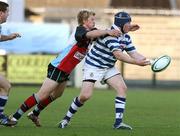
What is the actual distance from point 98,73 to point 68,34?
21245 millimetres

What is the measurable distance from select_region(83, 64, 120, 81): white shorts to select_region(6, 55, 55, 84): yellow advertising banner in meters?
20.0

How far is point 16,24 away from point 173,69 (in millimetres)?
10708

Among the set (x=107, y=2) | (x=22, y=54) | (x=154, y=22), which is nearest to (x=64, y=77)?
(x=22, y=54)

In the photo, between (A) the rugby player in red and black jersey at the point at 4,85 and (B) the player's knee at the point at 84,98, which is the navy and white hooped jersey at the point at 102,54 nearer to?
(B) the player's knee at the point at 84,98

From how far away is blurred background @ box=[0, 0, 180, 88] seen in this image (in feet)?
109

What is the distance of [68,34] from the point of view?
3412 centimetres

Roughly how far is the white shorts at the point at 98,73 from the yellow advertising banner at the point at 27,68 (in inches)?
788

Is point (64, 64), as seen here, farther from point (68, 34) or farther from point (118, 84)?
point (68, 34)

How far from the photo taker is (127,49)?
13.3m

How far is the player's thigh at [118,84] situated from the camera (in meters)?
12.8

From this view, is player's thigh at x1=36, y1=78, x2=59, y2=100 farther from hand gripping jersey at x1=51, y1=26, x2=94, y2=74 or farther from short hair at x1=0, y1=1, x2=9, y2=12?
short hair at x1=0, y1=1, x2=9, y2=12

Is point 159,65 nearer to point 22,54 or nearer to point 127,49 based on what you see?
point 127,49

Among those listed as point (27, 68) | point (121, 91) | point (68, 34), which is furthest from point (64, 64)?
point (68, 34)

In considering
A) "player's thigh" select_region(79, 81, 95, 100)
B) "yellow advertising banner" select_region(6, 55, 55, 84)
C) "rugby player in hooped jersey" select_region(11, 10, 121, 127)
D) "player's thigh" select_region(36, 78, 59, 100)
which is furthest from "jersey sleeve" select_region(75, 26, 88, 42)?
"yellow advertising banner" select_region(6, 55, 55, 84)
